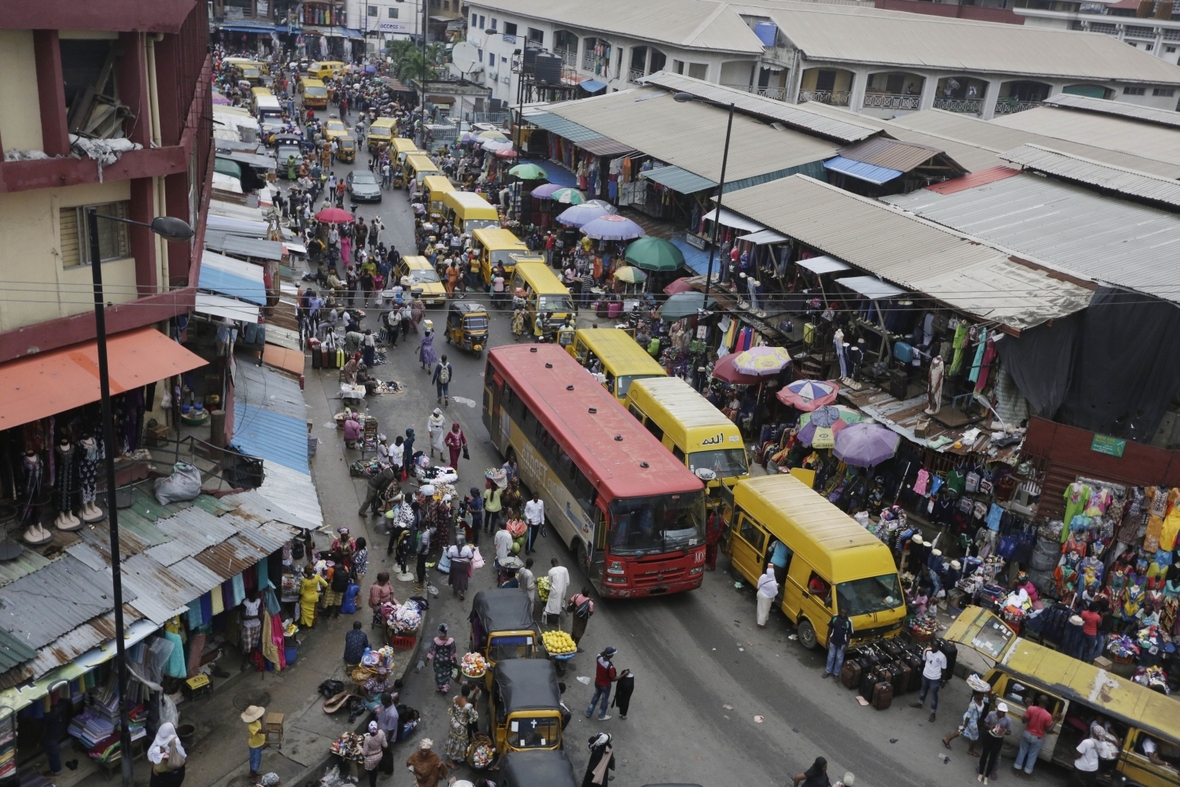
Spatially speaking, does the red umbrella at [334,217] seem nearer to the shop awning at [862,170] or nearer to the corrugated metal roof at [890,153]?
the shop awning at [862,170]

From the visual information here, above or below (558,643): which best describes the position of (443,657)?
above

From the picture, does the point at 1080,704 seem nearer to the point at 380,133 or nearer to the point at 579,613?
the point at 579,613

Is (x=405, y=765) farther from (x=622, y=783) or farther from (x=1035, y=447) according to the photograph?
(x=1035, y=447)

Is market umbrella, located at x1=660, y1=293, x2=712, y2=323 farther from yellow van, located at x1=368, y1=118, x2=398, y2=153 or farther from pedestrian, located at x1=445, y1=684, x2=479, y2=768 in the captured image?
yellow van, located at x1=368, y1=118, x2=398, y2=153

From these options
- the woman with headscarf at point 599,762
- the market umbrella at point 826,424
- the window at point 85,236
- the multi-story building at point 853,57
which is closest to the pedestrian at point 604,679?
the woman with headscarf at point 599,762

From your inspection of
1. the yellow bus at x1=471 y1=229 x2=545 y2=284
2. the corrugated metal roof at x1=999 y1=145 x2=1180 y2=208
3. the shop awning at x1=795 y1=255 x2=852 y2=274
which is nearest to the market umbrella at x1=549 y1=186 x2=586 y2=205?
the yellow bus at x1=471 y1=229 x2=545 y2=284

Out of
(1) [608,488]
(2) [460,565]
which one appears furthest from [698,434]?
(2) [460,565]

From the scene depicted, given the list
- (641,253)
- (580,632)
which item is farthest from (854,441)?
(641,253)
